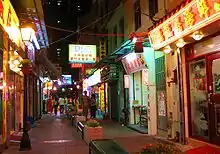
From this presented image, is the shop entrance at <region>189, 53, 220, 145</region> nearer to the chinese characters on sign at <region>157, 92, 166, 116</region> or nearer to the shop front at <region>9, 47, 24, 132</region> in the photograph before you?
the chinese characters on sign at <region>157, 92, 166, 116</region>

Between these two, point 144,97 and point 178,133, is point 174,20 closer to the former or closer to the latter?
point 178,133

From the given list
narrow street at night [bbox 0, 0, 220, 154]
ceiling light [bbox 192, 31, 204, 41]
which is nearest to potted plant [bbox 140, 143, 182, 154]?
narrow street at night [bbox 0, 0, 220, 154]

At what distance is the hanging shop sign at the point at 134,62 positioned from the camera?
61.2 ft

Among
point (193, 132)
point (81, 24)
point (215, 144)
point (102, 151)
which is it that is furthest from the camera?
point (81, 24)

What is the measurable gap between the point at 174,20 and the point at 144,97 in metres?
10.5

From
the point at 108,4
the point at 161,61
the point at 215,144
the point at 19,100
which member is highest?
the point at 108,4

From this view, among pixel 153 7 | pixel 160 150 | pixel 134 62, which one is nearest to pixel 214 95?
pixel 160 150

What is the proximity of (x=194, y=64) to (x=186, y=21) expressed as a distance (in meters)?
2.54

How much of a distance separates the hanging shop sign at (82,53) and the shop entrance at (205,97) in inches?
672

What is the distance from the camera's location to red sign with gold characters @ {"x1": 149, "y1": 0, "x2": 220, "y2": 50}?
9219 mm

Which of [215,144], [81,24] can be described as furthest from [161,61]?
[81,24]

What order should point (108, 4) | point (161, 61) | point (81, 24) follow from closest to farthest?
1. point (161, 61)
2. point (108, 4)
3. point (81, 24)

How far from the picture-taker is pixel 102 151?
704cm

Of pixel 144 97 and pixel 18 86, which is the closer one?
pixel 18 86
